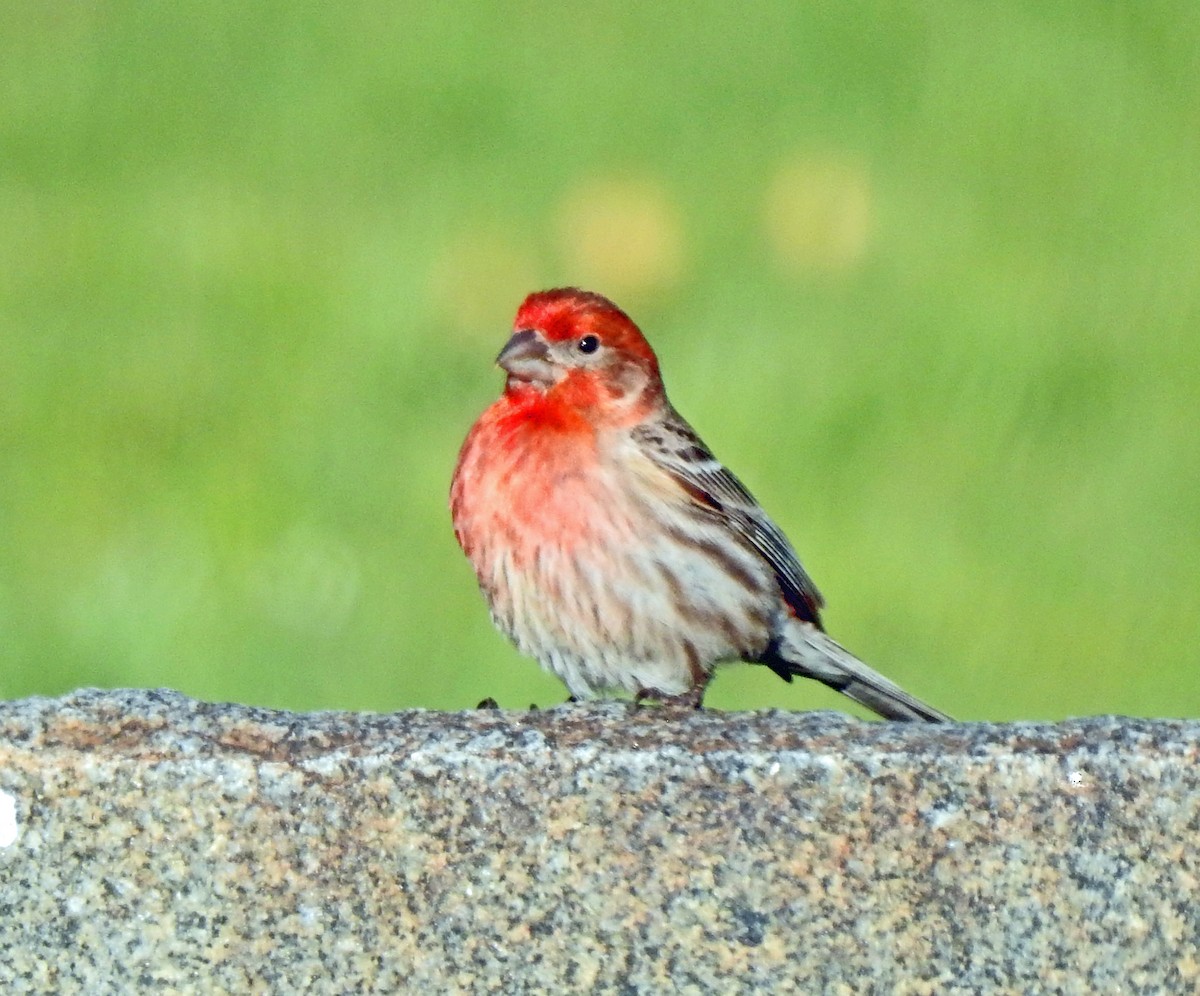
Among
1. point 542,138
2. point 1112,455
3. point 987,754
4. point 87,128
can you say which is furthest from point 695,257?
point 987,754

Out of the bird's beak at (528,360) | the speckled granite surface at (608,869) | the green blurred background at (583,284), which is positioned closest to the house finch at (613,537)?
the bird's beak at (528,360)

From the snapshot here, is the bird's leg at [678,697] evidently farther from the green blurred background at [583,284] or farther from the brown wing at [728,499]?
the green blurred background at [583,284]

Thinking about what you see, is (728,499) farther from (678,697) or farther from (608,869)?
(608,869)

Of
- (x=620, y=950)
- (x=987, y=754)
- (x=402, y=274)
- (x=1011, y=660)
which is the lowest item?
(x=620, y=950)

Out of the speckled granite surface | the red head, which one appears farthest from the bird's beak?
the speckled granite surface

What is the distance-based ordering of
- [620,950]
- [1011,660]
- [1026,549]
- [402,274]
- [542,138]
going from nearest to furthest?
[620,950]
[1011,660]
[1026,549]
[402,274]
[542,138]

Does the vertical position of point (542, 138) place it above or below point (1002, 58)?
below

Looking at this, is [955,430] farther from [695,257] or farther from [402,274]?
[402,274]
